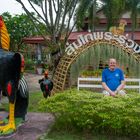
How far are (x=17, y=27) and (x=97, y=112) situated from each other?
20.2m

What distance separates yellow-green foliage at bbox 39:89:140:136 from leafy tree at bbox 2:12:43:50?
19.0m

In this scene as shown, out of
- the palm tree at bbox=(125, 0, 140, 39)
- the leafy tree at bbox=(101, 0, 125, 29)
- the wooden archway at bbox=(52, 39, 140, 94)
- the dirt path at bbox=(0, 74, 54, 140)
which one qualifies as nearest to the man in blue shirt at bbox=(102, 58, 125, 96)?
the dirt path at bbox=(0, 74, 54, 140)

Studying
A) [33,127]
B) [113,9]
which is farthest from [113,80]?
[113,9]

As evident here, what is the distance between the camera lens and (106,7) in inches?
1123

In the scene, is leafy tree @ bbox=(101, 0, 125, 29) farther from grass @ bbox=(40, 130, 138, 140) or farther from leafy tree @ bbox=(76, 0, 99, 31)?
grass @ bbox=(40, 130, 138, 140)

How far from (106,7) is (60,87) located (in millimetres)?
18872

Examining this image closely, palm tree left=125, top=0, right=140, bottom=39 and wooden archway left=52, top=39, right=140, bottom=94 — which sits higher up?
palm tree left=125, top=0, right=140, bottom=39

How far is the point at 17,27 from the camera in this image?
2622 cm

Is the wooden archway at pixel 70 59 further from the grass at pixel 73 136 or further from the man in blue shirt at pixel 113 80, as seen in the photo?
the grass at pixel 73 136

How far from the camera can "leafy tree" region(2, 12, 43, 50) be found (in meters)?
26.0

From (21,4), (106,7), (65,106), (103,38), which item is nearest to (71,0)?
(21,4)

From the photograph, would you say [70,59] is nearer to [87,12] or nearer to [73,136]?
[73,136]

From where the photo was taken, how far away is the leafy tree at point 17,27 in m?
26.0

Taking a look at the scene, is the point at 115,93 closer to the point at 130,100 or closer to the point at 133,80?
the point at 130,100
